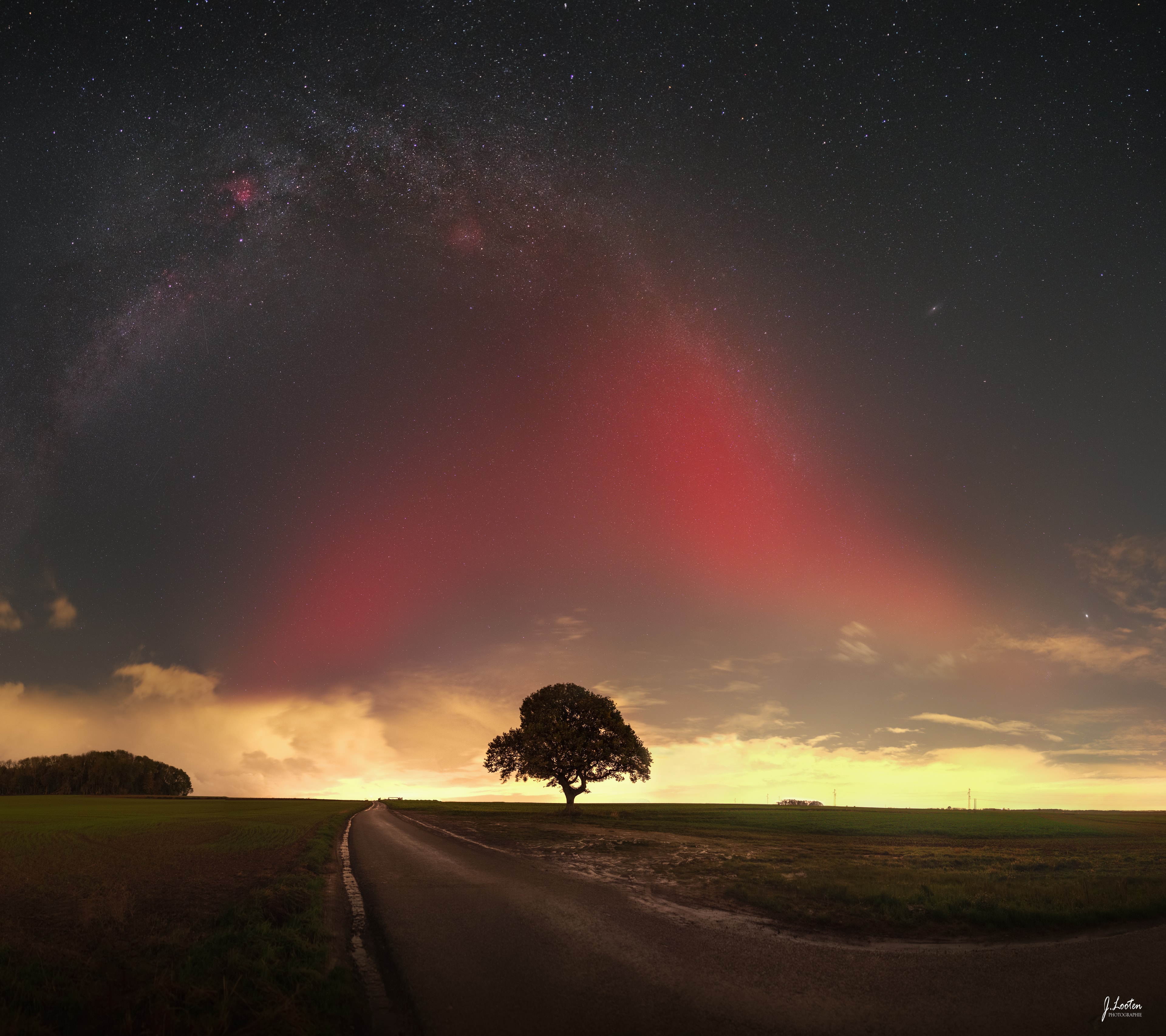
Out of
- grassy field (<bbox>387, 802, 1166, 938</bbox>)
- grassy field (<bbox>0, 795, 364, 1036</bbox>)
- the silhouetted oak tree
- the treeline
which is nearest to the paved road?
grassy field (<bbox>0, 795, 364, 1036</bbox>)

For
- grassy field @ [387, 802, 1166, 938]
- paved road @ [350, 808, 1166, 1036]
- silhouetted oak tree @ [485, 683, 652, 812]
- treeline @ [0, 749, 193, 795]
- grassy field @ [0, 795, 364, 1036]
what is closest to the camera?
paved road @ [350, 808, 1166, 1036]

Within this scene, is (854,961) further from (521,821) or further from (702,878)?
(521,821)

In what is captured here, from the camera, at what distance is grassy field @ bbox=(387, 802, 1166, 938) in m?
13.0

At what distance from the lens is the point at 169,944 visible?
35.4ft

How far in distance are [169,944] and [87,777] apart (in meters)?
229

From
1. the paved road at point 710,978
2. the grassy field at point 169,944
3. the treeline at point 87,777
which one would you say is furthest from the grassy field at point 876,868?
the treeline at point 87,777

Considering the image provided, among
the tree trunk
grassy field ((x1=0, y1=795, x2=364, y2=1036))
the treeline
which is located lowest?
the treeline

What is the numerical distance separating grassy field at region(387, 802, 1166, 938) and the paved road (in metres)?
1.73

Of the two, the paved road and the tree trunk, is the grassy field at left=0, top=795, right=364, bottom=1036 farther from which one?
the tree trunk

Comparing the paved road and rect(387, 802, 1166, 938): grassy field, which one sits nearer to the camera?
the paved road

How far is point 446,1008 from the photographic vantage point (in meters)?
7.55

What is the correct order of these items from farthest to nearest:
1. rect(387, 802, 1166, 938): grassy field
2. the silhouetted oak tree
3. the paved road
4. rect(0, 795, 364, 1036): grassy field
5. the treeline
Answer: the treeline → the silhouetted oak tree → rect(387, 802, 1166, 938): grassy field → rect(0, 795, 364, 1036): grassy field → the paved road

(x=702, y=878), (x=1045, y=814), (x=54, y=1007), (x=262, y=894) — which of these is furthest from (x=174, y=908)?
(x=1045, y=814)

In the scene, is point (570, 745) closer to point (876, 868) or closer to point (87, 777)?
point (876, 868)
